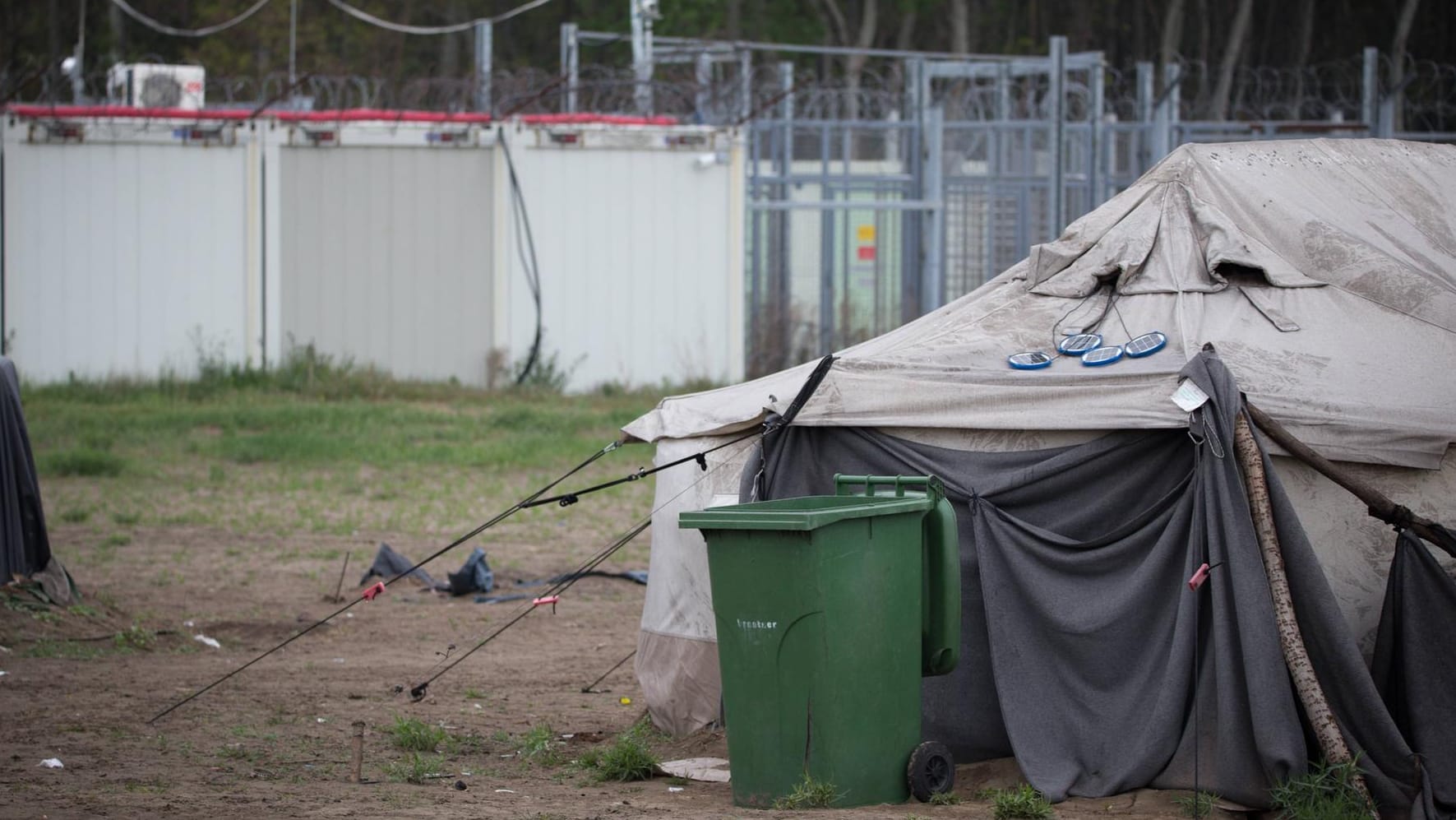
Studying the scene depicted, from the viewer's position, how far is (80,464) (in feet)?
48.3

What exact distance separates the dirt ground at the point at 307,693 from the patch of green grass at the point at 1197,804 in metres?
0.06

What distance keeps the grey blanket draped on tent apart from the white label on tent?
0.10 ft

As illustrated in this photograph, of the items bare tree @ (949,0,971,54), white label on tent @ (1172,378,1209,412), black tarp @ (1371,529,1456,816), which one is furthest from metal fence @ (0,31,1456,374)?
bare tree @ (949,0,971,54)

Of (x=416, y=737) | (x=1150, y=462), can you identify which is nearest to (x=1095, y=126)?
(x=1150, y=462)

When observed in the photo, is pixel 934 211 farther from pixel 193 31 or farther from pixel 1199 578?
pixel 193 31

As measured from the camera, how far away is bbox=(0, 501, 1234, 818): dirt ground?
6.07 metres

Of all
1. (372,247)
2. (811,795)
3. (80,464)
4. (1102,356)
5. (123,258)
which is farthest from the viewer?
(372,247)

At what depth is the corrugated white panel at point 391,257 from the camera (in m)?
19.7

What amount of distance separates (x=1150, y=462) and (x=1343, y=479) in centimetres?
68

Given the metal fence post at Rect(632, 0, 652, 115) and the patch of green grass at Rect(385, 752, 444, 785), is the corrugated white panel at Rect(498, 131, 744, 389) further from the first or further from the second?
the patch of green grass at Rect(385, 752, 444, 785)

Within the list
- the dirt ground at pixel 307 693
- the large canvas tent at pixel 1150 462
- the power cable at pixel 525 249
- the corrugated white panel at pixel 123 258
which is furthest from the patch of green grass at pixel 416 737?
the corrugated white panel at pixel 123 258

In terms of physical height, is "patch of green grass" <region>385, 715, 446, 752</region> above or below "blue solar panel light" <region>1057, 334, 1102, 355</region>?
below

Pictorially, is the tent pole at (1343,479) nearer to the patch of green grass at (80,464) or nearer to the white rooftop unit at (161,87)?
the patch of green grass at (80,464)

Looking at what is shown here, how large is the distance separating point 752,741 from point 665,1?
125ft
